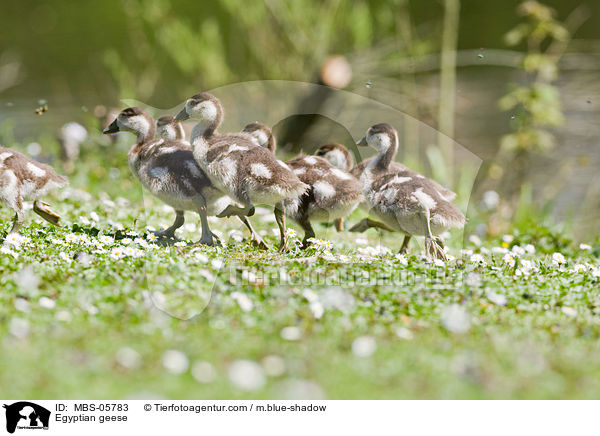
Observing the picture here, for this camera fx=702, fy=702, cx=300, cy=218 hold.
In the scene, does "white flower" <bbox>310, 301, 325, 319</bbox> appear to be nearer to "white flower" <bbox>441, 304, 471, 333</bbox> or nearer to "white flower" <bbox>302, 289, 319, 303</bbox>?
"white flower" <bbox>302, 289, 319, 303</bbox>

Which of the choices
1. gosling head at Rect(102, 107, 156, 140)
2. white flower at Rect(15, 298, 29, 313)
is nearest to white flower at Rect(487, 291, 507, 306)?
gosling head at Rect(102, 107, 156, 140)

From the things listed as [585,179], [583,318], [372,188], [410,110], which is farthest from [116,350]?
[585,179]

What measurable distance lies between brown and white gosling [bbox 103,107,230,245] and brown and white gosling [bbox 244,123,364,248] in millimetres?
494

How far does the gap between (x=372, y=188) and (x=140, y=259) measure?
1.70m

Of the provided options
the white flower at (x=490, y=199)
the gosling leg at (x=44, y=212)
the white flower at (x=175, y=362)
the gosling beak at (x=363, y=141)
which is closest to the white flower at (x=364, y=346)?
the white flower at (x=175, y=362)

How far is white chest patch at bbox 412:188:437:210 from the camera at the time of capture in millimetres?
4801

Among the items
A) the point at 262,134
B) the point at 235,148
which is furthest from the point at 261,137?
the point at 235,148

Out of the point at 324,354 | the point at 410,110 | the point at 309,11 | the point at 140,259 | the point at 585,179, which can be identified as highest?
the point at 309,11

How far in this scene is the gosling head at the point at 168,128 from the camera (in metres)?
4.93

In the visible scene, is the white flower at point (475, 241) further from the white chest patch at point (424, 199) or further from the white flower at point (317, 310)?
the white flower at point (317, 310)

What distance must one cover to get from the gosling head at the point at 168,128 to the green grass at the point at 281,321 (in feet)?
2.04
